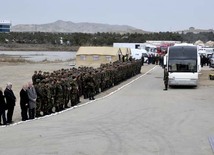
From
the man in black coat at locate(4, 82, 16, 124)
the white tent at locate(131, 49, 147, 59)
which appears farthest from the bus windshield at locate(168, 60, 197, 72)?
the white tent at locate(131, 49, 147, 59)

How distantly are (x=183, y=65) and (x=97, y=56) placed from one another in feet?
82.8

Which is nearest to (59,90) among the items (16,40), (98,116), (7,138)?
(98,116)

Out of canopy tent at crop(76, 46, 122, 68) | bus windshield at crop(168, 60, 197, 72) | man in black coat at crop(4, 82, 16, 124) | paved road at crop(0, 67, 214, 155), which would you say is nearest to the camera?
paved road at crop(0, 67, 214, 155)

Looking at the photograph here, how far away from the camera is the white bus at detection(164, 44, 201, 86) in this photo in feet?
106

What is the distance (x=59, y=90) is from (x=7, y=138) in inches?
307

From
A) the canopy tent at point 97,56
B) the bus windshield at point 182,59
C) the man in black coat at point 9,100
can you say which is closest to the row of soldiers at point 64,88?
the man in black coat at point 9,100

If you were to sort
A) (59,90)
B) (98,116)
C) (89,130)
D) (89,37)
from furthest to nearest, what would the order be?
(89,37) < (59,90) < (98,116) < (89,130)

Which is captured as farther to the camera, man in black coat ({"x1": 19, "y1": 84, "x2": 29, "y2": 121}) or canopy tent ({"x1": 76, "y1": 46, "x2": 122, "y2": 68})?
canopy tent ({"x1": 76, "y1": 46, "x2": 122, "y2": 68})

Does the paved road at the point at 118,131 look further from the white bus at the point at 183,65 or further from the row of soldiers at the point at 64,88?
the white bus at the point at 183,65

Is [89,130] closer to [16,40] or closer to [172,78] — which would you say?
[172,78]

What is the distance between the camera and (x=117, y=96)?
26.5 meters

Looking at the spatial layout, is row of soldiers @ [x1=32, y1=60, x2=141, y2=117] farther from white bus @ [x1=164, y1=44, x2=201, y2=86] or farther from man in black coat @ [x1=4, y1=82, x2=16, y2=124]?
white bus @ [x1=164, y1=44, x2=201, y2=86]

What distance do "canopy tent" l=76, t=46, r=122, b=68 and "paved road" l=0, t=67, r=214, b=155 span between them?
3490 cm

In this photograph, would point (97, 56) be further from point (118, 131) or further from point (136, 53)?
Answer: point (118, 131)
